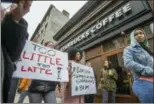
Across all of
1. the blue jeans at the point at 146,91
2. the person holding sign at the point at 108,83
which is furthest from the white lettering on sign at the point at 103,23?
the blue jeans at the point at 146,91

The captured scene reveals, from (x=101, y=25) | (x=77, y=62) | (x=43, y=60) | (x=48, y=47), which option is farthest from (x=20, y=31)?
(x=101, y=25)

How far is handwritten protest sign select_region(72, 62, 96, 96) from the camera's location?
175 centimetres

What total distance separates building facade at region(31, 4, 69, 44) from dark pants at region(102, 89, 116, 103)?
0.87 metres

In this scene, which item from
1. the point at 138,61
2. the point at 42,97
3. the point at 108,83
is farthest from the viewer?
the point at 108,83

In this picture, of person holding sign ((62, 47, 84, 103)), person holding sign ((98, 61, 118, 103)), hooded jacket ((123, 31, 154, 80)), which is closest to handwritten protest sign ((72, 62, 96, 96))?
person holding sign ((62, 47, 84, 103))

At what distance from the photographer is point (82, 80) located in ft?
6.18

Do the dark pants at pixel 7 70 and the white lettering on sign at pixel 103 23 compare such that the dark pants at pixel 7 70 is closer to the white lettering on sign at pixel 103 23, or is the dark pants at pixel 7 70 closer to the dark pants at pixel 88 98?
the dark pants at pixel 88 98

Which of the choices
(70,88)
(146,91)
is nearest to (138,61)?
(146,91)

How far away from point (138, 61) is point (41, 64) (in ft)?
2.53

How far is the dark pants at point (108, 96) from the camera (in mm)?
2162

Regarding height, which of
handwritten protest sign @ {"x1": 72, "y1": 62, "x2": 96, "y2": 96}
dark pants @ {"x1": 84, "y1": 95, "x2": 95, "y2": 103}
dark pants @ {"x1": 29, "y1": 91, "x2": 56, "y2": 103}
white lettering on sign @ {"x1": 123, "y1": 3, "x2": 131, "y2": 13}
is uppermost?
white lettering on sign @ {"x1": 123, "y1": 3, "x2": 131, "y2": 13}

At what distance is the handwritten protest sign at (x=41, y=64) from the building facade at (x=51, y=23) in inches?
14.9

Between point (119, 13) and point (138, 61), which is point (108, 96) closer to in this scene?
point (138, 61)

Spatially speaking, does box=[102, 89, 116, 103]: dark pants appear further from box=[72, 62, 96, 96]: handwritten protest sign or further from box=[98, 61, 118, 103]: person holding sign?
box=[72, 62, 96, 96]: handwritten protest sign
